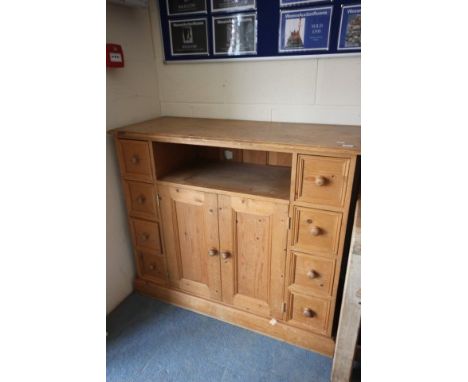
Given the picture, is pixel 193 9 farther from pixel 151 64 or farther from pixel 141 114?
pixel 141 114

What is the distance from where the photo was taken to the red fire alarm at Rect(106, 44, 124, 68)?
1413mm

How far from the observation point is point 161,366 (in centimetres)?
144

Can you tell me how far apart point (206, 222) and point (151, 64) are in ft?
3.47

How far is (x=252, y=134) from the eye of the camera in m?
1.34

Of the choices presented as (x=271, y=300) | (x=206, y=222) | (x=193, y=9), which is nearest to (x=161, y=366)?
(x=271, y=300)

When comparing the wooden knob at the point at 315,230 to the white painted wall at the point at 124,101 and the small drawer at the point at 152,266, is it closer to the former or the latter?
the small drawer at the point at 152,266

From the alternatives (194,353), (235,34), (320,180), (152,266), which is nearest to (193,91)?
(235,34)

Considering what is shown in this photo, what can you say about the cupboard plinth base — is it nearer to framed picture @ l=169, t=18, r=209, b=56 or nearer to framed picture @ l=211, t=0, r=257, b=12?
framed picture @ l=169, t=18, r=209, b=56

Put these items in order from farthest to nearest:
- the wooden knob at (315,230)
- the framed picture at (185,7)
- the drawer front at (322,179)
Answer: the framed picture at (185,7) < the wooden knob at (315,230) < the drawer front at (322,179)

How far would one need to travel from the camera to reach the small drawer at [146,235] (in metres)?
1.68

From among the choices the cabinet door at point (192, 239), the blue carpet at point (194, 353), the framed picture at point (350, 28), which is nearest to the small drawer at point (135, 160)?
the cabinet door at point (192, 239)

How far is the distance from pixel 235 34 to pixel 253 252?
119 cm

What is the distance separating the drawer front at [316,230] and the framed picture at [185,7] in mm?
1234

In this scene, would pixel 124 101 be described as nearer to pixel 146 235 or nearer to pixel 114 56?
pixel 114 56
